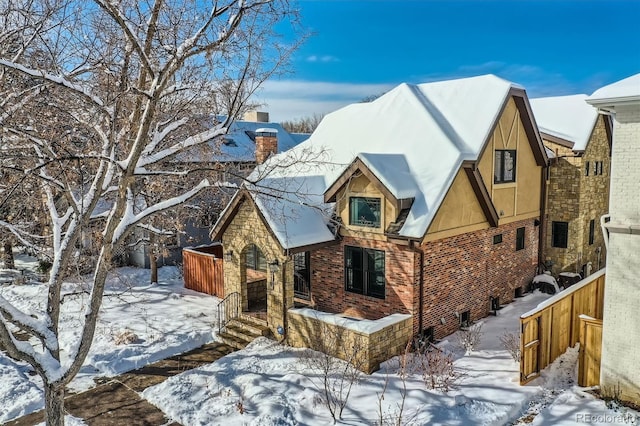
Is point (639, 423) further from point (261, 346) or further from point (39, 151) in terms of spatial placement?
point (39, 151)

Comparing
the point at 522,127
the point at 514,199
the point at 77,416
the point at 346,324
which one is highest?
the point at 522,127

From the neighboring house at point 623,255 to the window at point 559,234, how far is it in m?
9.16

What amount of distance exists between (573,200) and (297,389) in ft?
43.7

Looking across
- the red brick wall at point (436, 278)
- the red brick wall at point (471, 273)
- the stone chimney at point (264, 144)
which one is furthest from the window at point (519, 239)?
the stone chimney at point (264, 144)

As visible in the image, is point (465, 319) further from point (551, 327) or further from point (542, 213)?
point (542, 213)

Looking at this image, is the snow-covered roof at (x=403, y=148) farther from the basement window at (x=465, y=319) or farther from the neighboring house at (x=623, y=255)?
the neighboring house at (x=623, y=255)

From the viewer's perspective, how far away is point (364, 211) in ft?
45.6

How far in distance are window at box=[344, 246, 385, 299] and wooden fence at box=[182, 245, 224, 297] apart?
5.76 meters

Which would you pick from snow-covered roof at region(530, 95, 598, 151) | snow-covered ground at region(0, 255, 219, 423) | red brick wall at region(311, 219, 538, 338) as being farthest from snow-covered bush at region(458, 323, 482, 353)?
snow-covered roof at region(530, 95, 598, 151)

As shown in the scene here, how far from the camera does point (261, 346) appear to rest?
13.3 meters

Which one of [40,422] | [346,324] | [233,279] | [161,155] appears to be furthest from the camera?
[233,279]

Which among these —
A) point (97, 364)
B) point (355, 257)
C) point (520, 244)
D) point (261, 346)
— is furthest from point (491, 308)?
point (97, 364)

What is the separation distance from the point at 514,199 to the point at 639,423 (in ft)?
29.4

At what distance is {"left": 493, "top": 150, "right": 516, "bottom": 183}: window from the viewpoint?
16000 millimetres
